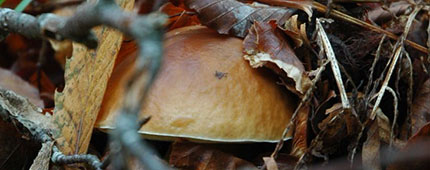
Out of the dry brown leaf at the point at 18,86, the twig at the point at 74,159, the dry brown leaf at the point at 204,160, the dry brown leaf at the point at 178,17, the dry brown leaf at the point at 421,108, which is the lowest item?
the dry brown leaf at the point at 18,86

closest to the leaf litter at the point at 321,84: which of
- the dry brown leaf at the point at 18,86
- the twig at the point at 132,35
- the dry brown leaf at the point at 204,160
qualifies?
the dry brown leaf at the point at 204,160

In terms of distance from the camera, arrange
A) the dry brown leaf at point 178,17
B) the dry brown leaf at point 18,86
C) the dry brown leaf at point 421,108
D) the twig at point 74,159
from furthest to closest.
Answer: the dry brown leaf at point 18,86
the dry brown leaf at point 178,17
the dry brown leaf at point 421,108
the twig at point 74,159

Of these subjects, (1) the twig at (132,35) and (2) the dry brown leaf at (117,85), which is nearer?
(1) the twig at (132,35)

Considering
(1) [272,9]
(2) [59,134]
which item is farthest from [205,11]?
(2) [59,134]

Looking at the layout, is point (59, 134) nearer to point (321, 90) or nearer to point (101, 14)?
point (321, 90)

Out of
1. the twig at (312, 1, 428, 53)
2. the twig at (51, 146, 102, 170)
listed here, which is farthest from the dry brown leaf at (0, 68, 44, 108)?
the twig at (312, 1, 428, 53)

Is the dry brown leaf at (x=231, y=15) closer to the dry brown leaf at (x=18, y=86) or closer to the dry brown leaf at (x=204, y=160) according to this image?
the dry brown leaf at (x=204, y=160)
